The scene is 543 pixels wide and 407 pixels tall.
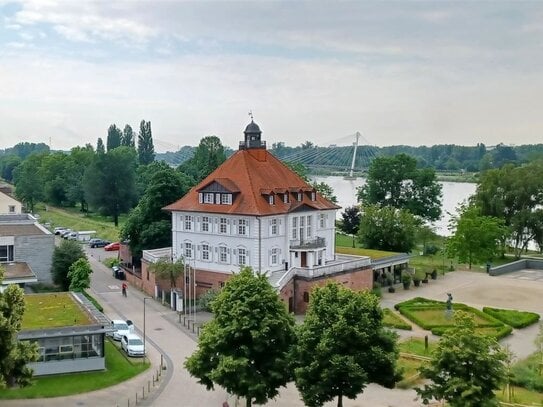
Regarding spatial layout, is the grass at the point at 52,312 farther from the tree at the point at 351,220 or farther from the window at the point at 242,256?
the tree at the point at 351,220

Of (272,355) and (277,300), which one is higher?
(277,300)

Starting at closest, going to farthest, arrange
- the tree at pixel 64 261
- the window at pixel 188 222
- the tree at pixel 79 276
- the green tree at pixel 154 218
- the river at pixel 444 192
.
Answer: the tree at pixel 79 276 < the tree at pixel 64 261 < the window at pixel 188 222 < the green tree at pixel 154 218 < the river at pixel 444 192

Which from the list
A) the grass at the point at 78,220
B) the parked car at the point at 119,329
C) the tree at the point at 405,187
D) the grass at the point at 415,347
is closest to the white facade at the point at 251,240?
the parked car at the point at 119,329

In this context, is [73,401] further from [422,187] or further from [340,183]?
[340,183]

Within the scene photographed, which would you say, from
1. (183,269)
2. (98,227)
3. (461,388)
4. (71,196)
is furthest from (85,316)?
(71,196)

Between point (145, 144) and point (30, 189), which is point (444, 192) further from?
point (30, 189)

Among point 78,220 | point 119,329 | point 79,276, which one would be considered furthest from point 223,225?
point 78,220
